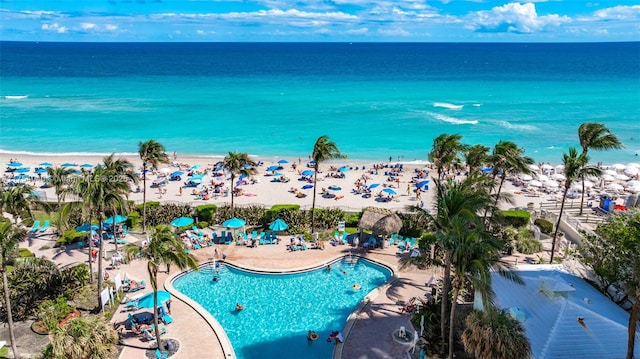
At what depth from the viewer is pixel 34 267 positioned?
901 inches

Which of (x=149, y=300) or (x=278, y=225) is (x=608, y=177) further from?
(x=149, y=300)

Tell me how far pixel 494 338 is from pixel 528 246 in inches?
639

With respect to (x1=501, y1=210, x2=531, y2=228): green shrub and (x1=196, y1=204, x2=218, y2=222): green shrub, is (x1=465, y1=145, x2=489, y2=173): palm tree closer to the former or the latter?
(x1=501, y1=210, x2=531, y2=228): green shrub

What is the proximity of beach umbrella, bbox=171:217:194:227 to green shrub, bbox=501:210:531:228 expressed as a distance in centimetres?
2125

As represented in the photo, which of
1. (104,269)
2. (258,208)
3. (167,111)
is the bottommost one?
(104,269)

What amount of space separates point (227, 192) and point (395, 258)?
19.4 metres

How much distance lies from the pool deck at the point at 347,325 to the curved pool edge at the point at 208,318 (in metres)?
0.07

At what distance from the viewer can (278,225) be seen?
3086 cm

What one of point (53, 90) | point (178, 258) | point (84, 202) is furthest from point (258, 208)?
point (53, 90)

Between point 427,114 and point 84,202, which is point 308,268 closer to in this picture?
point 84,202

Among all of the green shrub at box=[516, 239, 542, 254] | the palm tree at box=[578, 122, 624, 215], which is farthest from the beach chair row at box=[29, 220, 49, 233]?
the palm tree at box=[578, 122, 624, 215]

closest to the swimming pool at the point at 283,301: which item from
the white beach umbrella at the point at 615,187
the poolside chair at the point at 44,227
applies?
the poolside chair at the point at 44,227

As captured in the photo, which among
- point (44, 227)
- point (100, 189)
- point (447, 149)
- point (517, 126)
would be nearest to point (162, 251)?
point (100, 189)

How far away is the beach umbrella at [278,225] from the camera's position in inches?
1207
